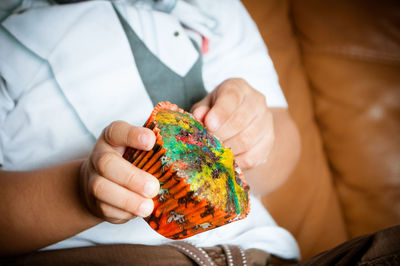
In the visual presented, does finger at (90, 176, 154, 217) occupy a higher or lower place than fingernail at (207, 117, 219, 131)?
lower

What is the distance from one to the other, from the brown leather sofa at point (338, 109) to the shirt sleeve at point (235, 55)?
21 centimetres

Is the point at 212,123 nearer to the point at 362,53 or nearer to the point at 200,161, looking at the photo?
the point at 200,161

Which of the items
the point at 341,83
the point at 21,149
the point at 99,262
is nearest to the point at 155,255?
the point at 99,262

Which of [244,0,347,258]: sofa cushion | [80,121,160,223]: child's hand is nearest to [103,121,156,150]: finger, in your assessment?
[80,121,160,223]: child's hand

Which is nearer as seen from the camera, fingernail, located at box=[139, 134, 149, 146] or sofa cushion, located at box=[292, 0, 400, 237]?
fingernail, located at box=[139, 134, 149, 146]

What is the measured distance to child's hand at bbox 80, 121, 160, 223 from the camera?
39 cm

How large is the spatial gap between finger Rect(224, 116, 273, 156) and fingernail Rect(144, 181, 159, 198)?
0.25 metres

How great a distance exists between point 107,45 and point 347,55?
0.83 m

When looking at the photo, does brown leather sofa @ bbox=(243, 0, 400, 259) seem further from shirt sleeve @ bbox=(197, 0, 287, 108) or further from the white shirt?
the white shirt

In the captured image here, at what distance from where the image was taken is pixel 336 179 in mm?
1200

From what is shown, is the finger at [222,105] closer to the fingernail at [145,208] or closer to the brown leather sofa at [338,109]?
the fingernail at [145,208]

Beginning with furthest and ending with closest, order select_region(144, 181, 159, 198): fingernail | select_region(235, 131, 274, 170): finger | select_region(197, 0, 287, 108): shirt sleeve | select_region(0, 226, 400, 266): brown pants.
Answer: select_region(197, 0, 287, 108): shirt sleeve
select_region(235, 131, 274, 170): finger
select_region(0, 226, 400, 266): brown pants
select_region(144, 181, 159, 198): fingernail

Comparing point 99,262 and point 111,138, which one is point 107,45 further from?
point 99,262

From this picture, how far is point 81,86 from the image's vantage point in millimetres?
646
